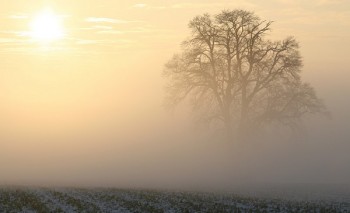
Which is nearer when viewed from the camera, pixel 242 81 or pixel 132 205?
pixel 132 205

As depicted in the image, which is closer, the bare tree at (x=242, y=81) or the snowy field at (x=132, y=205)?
the snowy field at (x=132, y=205)

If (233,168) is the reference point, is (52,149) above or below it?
above

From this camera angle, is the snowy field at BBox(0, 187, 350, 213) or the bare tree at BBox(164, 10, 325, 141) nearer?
the snowy field at BBox(0, 187, 350, 213)

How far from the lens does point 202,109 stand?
62.1 m

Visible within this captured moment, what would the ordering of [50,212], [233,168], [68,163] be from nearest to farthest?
[50,212] < [233,168] < [68,163]

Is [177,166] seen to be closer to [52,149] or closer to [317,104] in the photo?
[317,104]

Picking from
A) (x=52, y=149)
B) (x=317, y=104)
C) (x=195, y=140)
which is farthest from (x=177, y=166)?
(x=52, y=149)

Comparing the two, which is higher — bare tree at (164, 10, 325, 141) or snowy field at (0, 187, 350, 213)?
bare tree at (164, 10, 325, 141)

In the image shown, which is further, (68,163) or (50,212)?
(68,163)

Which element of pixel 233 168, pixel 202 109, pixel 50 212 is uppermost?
pixel 202 109

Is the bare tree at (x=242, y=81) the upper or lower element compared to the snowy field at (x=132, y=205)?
upper

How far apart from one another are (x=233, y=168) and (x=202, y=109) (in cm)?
683

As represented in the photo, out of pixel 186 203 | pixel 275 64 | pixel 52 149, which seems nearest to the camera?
pixel 186 203

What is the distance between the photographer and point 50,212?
→ 23.8m
